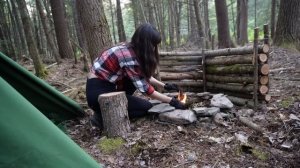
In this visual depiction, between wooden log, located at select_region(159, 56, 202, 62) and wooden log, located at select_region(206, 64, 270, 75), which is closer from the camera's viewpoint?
wooden log, located at select_region(206, 64, 270, 75)

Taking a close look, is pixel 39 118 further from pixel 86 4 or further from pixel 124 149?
pixel 86 4

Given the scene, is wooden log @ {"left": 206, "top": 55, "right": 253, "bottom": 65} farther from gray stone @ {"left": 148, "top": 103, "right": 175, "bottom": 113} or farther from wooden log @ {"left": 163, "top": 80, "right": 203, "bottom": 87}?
gray stone @ {"left": 148, "top": 103, "right": 175, "bottom": 113}

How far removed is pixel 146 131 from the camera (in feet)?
13.7

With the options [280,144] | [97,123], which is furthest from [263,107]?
[97,123]

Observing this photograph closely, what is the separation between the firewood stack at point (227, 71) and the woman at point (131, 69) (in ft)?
4.16

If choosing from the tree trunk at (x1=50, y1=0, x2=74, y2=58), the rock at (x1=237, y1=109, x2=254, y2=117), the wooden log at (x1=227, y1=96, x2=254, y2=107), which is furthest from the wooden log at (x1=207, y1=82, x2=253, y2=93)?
the tree trunk at (x1=50, y1=0, x2=74, y2=58)

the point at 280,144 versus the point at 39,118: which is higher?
the point at 39,118

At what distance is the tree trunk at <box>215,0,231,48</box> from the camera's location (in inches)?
432

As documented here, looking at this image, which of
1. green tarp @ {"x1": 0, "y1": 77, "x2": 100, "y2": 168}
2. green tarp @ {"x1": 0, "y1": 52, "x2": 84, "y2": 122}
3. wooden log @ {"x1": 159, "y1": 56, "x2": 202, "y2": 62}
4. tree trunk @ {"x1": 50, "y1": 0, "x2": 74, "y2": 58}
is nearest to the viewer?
green tarp @ {"x1": 0, "y1": 77, "x2": 100, "y2": 168}

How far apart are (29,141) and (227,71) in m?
4.51

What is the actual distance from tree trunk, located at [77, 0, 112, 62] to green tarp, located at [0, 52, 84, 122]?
1.53 meters

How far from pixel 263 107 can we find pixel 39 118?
407cm

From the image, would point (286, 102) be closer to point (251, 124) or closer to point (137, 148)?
point (251, 124)

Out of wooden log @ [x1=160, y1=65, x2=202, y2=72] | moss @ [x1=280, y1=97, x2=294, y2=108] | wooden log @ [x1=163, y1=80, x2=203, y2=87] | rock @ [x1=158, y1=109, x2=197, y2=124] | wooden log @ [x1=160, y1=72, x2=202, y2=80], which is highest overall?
wooden log @ [x1=160, y1=65, x2=202, y2=72]
